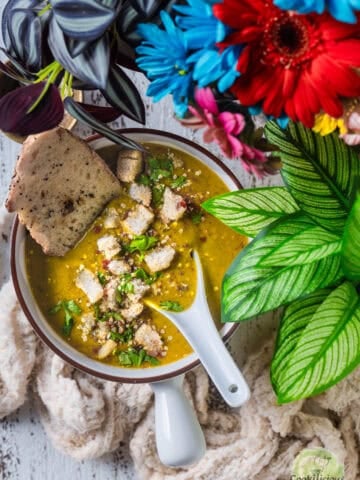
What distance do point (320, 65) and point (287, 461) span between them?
82cm

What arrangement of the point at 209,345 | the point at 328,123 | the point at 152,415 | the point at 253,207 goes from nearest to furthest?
the point at 328,123 → the point at 253,207 → the point at 209,345 → the point at 152,415

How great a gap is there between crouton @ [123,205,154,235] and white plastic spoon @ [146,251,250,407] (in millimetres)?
97

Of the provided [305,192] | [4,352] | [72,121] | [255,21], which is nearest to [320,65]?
[255,21]

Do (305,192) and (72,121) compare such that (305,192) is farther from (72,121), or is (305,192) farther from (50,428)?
(50,428)

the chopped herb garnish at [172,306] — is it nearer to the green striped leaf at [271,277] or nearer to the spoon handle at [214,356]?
the spoon handle at [214,356]

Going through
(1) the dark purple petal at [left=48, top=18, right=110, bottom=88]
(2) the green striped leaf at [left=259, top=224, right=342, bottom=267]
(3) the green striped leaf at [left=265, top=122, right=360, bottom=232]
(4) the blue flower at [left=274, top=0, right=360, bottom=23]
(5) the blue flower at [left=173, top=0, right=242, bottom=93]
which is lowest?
(2) the green striped leaf at [left=259, top=224, right=342, bottom=267]

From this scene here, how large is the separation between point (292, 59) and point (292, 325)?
0.43 m

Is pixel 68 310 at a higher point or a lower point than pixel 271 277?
lower

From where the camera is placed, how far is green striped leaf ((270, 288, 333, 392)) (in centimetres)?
117

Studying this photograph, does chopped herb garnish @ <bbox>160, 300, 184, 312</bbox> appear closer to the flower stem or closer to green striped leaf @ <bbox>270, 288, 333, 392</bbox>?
green striped leaf @ <bbox>270, 288, 333, 392</bbox>

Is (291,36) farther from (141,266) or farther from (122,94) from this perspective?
(141,266)

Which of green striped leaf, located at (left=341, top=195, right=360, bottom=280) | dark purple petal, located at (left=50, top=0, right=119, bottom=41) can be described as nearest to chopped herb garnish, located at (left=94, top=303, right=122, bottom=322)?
green striped leaf, located at (left=341, top=195, right=360, bottom=280)

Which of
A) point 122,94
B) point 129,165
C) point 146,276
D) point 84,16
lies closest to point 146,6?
point 84,16

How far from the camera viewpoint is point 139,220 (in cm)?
134
